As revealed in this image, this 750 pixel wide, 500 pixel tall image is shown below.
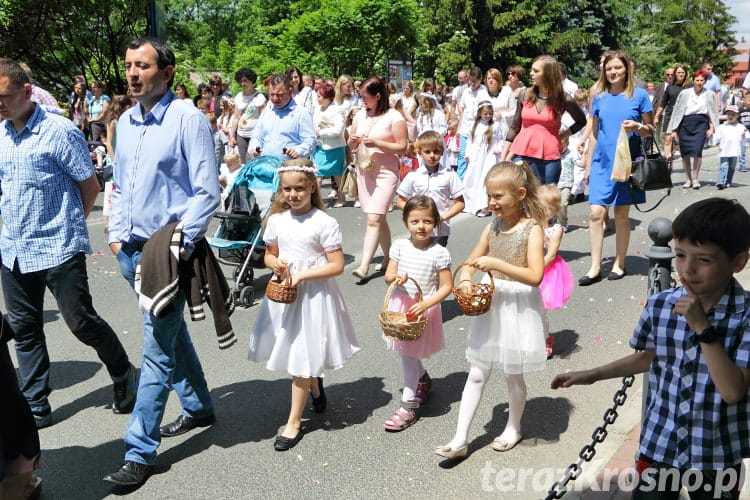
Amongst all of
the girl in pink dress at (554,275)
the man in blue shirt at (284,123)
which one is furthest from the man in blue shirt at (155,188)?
the man in blue shirt at (284,123)

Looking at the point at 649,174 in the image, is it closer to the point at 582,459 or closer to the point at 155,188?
the point at 582,459

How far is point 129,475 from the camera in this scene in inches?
161

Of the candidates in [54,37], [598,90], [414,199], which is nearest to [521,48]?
[54,37]

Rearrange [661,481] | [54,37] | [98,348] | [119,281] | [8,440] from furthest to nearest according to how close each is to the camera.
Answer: [54,37]
[119,281]
[98,348]
[8,440]
[661,481]

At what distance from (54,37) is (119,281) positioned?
63.9 feet

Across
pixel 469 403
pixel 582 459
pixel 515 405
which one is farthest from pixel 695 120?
pixel 582 459

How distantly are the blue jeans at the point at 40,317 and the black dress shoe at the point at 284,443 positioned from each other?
3.84ft

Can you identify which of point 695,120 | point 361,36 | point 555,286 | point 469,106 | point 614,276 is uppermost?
point 361,36

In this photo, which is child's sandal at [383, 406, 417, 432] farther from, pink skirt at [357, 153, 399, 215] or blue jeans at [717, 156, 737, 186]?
blue jeans at [717, 156, 737, 186]

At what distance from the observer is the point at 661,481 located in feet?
9.04

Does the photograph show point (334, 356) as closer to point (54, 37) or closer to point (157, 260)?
point (157, 260)

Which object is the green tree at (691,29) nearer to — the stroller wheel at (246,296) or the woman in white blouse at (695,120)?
the woman in white blouse at (695,120)

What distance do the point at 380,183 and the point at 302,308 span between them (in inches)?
144

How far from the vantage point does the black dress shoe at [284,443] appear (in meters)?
4.55
